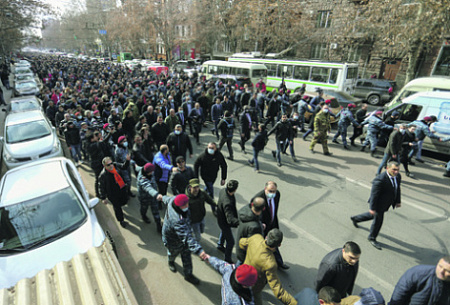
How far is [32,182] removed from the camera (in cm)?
426

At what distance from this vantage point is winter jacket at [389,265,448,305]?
2.50 metres

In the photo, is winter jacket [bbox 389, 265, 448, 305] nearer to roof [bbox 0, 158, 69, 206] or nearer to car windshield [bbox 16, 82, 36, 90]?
Answer: roof [bbox 0, 158, 69, 206]

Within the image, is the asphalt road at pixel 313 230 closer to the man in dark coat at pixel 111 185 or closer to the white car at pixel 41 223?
the man in dark coat at pixel 111 185

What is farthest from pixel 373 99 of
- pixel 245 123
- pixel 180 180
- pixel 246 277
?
pixel 246 277

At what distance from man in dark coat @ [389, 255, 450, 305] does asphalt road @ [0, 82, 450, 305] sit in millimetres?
1358

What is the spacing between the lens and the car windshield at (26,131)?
7.35 m

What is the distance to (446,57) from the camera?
810 inches

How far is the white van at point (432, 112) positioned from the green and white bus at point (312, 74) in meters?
7.91

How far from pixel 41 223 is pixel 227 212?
9.18ft

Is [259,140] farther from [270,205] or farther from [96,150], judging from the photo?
[96,150]

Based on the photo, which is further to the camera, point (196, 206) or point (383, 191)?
point (383, 191)

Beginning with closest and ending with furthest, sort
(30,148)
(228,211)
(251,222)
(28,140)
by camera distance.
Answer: (251,222), (228,211), (30,148), (28,140)

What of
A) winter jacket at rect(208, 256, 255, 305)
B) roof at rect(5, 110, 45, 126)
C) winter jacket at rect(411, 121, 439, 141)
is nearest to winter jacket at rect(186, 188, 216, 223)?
winter jacket at rect(208, 256, 255, 305)

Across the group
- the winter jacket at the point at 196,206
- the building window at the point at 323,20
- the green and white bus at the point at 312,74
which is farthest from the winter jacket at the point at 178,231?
the building window at the point at 323,20
